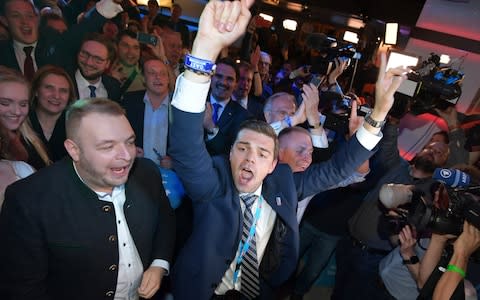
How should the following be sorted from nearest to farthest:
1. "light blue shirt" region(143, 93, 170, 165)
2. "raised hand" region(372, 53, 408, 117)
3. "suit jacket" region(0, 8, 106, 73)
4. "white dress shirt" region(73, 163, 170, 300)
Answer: "white dress shirt" region(73, 163, 170, 300) → "raised hand" region(372, 53, 408, 117) → "suit jacket" region(0, 8, 106, 73) → "light blue shirt" region(143, 93, 170, 165)

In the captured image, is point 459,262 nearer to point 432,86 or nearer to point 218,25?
point 218,25

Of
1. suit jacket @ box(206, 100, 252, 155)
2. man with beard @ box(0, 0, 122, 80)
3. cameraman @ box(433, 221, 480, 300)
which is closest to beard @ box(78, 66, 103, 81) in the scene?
man with beard @ box(0, 0, 122, 80)

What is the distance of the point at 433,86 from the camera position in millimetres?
2918

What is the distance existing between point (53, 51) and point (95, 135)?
1827mm

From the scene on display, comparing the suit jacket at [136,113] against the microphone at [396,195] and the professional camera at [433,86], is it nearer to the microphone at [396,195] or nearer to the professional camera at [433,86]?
the microphone at [396,195]

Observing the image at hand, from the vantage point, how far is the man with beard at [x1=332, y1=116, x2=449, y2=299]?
2.46 meters

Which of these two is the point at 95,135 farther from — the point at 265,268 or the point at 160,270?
the point at 265,268

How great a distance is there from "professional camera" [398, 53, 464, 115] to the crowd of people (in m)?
0.30

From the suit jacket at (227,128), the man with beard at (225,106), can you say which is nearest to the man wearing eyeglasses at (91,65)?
the man with beard at (225,106)

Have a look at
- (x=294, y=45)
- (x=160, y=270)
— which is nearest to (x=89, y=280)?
(x=160, y=270)

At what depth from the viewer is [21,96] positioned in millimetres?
2078

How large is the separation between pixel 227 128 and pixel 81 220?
1.89m

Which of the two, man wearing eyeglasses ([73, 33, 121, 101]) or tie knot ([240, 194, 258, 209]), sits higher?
man wearing eyeglasses ([73, 33, 121, 101])

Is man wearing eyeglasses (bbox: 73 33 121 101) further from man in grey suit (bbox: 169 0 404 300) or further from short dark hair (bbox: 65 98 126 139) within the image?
man in grey suit (bbox: 169 0 404 300)
